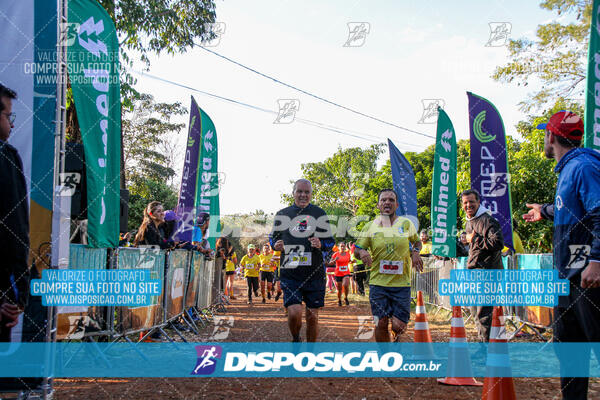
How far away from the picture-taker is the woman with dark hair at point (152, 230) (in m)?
7.95

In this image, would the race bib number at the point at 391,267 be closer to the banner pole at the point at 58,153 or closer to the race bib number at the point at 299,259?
the race bib number at the point at 299,259

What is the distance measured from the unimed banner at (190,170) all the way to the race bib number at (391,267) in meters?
5.94

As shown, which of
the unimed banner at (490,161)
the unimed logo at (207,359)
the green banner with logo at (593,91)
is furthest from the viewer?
the unimed banner at (490,161)

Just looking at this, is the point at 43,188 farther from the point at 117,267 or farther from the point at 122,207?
the point at 122,207

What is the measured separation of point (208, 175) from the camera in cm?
1249

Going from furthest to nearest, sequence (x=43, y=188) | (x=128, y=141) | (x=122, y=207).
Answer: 1. (x=128, y=141)
2. (x=122, y=207)
3. (x=43, y=188)

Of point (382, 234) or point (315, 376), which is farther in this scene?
point (382, 234)

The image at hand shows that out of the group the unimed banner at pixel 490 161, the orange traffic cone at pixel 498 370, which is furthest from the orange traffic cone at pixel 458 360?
the unimed banner at pixel 490 161

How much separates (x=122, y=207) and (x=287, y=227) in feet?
9.88

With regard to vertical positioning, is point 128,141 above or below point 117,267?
above

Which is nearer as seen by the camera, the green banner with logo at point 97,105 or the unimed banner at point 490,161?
the green banner with logo at point 97,105

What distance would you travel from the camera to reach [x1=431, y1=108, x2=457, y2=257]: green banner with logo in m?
10.3

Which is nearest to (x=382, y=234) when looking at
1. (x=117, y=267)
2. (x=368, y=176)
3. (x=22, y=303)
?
(x=117, y=267)

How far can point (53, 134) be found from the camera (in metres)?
4.02
